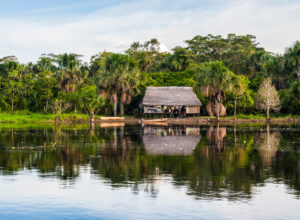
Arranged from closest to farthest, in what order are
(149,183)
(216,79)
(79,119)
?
1. (149,183)
2. (79,119)
3. (216,79)

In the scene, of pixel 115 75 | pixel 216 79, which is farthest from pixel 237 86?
pixel 115 75

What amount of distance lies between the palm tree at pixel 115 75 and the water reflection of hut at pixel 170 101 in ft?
13.7

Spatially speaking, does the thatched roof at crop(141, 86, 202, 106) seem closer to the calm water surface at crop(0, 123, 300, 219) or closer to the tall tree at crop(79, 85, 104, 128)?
the tall tree at crop(79, 85, 104, 128)

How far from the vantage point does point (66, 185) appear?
14953 mm

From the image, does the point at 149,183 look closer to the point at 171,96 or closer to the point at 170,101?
the point at 170,101

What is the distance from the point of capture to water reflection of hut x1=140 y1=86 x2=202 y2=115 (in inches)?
2574

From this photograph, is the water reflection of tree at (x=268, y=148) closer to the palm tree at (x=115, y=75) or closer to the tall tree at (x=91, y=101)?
the tall tree at (x=91, y=101)

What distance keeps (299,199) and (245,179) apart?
306 centimetres

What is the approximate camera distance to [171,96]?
66.9 metres

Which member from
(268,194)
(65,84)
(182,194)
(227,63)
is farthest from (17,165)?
(227,63)

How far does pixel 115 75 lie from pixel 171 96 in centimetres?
941

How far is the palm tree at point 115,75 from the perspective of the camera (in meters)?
63.4

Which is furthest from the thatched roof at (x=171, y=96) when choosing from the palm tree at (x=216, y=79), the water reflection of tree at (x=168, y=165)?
the water reflection of tree at (x=168, y=165)

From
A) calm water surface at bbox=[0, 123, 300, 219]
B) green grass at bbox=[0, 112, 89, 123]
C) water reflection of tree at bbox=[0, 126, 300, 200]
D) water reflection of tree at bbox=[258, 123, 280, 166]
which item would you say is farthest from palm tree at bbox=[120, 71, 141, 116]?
calm water surface at bbox=[0, 123, 300, 219]
